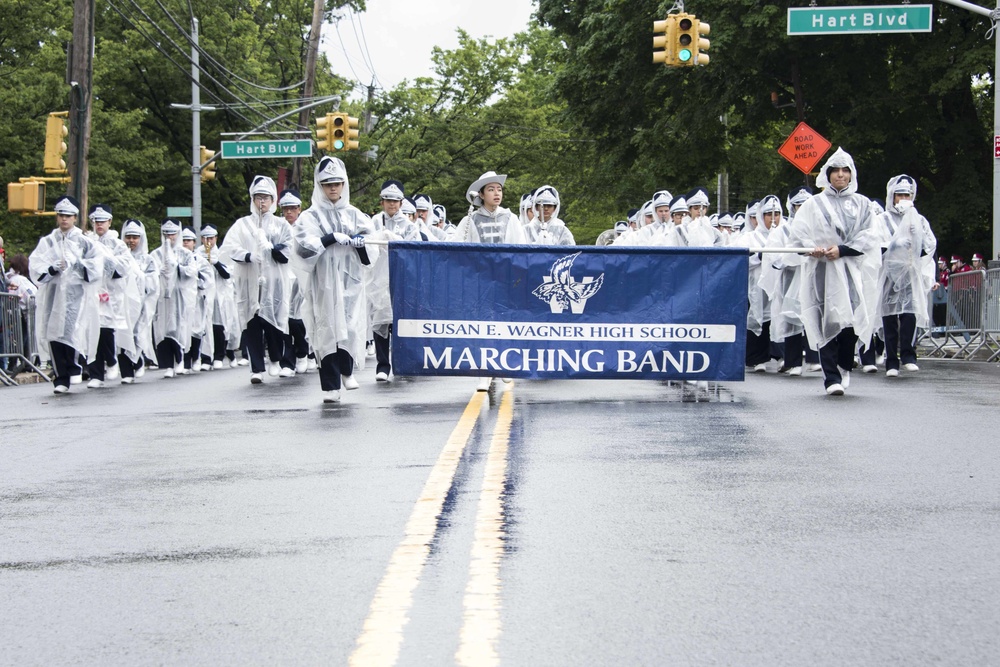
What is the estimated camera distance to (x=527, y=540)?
19.2 ft

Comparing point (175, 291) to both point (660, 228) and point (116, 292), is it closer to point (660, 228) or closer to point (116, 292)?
point (116, 292)

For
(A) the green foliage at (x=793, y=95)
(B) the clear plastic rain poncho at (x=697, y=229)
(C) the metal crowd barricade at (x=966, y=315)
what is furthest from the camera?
(A) the green foliage at (x=793, y=95)

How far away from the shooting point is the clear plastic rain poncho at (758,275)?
1941cm

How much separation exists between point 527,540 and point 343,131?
28.9m

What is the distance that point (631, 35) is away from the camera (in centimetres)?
3634

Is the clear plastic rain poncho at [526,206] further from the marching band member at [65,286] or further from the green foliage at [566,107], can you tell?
the green foliage at [566,107]

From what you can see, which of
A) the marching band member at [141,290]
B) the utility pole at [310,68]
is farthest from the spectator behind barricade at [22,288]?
the utility pole at [310,68]

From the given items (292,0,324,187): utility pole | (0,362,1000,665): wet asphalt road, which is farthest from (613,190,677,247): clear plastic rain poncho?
(292,0,324,187): utility pole

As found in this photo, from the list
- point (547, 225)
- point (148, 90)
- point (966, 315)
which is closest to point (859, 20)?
point (966, 315)

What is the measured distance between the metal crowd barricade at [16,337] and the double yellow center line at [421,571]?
1369 centimetres

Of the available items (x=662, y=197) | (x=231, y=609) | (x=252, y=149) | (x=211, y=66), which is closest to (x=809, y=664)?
(x=231, y=609)

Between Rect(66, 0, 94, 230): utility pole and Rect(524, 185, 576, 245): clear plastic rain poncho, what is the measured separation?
9.77m

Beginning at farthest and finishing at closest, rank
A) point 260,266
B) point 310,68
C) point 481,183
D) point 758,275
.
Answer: point 310,68, point 758,275, point 260,266, point 481,183

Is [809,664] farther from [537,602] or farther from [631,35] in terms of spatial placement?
[631,35]
